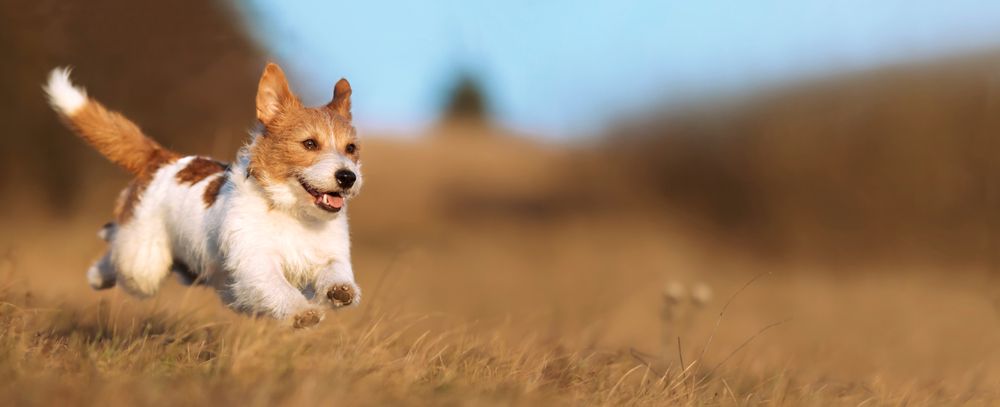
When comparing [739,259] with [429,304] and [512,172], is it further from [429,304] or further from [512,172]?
[512,172]

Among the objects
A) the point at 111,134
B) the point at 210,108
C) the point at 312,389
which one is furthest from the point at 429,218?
the point at 312,389

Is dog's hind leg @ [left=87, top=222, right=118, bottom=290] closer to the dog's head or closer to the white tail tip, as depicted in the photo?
the white tail tip

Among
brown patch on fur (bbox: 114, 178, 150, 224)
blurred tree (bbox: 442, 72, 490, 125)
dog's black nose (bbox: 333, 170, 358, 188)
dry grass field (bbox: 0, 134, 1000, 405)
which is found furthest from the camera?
blurred tree (bbox: 442, 72, 490, 125)

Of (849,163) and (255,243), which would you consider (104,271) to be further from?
(849,163)

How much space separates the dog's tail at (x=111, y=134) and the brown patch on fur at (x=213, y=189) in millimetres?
767

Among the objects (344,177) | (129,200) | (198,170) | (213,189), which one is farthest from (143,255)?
(344,177)

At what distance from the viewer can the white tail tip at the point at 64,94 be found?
17.5 ft

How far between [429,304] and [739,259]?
5461 mm

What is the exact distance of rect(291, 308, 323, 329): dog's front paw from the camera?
353 cm

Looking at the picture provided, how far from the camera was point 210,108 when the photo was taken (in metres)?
14.2

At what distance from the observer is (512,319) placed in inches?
241

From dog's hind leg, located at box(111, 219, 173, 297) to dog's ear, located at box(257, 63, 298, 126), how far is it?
105 cm

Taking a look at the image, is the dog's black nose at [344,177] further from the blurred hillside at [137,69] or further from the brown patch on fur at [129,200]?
the blurred hillside at [137,69]

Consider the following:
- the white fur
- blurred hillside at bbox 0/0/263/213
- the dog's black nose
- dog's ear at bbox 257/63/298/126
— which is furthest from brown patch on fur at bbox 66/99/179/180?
blurred hillside at bbox 0/0/263/213
